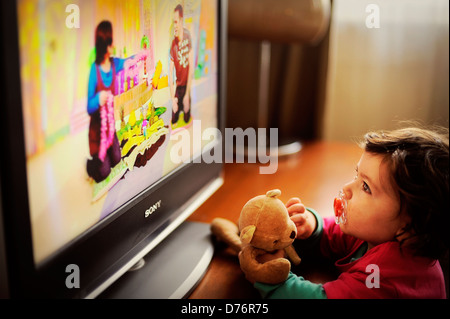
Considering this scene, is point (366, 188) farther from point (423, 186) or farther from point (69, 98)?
point (69, 98)

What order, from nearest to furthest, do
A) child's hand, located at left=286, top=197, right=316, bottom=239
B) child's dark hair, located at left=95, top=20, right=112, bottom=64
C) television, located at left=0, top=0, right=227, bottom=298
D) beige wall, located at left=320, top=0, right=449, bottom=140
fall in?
television, located at left=0, top=0, right=227, bottom=298 → child's dark hair, located at left=95, top=20, right=112, bottom=64 → child's hand, located at left=286, top=197, right=316, bottom=239 → beige wall, located at left=320, top=0, right=449, bottom=140

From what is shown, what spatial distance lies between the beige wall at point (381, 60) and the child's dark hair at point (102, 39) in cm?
124

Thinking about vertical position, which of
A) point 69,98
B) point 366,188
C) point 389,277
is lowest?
point 389,277

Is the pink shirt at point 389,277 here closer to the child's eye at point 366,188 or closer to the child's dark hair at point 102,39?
the child's eye at point 366,188

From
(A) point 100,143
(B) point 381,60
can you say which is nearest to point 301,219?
(A) point 100,143

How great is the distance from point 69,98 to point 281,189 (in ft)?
1.58

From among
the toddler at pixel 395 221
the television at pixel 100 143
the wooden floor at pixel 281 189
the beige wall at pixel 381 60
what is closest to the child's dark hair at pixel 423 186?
the toddler at pixel 395 221

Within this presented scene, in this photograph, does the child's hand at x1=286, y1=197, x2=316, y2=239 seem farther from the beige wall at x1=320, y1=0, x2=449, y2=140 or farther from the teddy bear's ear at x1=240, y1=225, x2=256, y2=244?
the beige wall at x1=320, y1=0, x2=449, y2=140

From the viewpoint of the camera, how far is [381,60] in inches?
76.2

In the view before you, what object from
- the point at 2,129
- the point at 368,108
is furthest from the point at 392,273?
the point at 368,108

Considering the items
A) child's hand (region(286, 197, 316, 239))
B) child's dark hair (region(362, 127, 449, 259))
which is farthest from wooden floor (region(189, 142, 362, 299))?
child's dark hair (region(362, 127, 449, 259))

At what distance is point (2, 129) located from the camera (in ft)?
1.80

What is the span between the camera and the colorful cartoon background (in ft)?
1.89

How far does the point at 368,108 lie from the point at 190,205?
1046 millimetres
